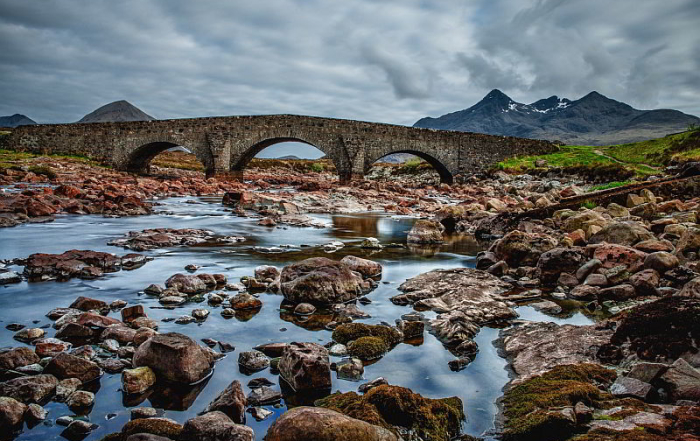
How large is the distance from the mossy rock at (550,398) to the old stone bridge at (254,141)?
29.0m

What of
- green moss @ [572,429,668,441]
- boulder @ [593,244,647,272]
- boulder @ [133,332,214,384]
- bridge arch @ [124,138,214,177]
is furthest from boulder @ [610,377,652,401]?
bridge arch @ [124,138,214,177]

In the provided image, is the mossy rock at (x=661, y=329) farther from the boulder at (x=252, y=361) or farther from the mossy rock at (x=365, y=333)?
the boulder at (x=252, y=361)

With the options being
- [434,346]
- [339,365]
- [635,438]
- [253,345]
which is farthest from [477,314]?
[635,438]

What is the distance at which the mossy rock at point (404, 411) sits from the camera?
103 inches

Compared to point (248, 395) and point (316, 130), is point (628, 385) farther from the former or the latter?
point (316, 130)

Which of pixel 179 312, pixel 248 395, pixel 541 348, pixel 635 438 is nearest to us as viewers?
pixel 635 438

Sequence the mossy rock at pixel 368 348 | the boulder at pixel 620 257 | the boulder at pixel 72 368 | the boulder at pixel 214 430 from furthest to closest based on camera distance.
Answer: the boulder at pixel 620 257, the mossy rock at pixel 368 348, the boulder at pixel 72 368, the boulder at pixel 214 430

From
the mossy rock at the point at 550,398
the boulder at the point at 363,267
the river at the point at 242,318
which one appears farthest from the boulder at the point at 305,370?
the boulder at the point at 363,267

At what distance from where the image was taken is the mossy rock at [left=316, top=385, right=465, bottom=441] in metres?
2.61

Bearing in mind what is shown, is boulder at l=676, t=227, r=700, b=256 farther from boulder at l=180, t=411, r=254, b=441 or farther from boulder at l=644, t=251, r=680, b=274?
boulder at l=180, t=411, r=254, b=441

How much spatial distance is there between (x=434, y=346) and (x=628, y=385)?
1676 millimetres

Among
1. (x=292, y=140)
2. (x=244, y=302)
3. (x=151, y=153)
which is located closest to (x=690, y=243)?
(x=244, y=302)

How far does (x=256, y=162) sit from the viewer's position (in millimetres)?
61000

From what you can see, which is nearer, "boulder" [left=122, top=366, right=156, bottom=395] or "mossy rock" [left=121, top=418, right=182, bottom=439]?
"mossy rock" [left=121, top=418, right=182, bottom=439]
